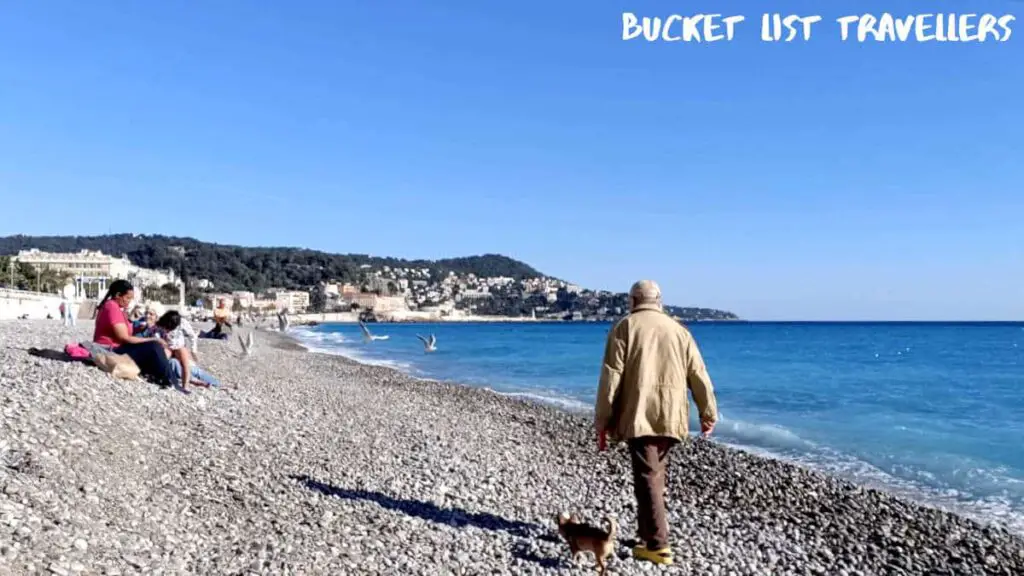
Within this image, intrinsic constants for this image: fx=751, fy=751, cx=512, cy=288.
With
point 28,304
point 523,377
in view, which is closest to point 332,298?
point 28,304

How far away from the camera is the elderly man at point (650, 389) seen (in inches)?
223

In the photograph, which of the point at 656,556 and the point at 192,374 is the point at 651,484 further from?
the point at 192,374

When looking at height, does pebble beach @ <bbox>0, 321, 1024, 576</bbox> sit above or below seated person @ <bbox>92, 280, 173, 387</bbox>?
below

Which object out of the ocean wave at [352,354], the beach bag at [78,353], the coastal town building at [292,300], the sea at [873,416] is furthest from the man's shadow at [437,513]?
the coastal town building at [292,300]

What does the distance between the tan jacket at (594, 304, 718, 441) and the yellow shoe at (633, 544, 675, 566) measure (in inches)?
38.3

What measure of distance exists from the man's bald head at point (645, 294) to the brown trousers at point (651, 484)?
1050 millimetres

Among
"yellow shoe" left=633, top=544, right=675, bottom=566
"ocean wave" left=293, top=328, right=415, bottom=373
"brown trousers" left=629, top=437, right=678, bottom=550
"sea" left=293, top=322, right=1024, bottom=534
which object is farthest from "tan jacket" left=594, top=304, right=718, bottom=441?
"ocean wave" left=293, top=328, right=415, bottom=373

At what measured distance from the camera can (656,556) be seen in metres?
5.92

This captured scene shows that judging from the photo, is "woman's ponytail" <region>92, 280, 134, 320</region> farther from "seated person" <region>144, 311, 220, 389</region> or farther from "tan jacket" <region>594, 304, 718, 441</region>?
"tan jacket" <region>594, 304, 718, 441</region>

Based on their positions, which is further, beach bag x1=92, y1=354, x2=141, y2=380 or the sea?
the sea

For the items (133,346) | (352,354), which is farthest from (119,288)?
(352,354)

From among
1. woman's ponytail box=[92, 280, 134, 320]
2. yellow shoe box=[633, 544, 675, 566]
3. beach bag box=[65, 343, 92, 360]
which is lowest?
yellow shoe box=[633, 544, 675, 566]

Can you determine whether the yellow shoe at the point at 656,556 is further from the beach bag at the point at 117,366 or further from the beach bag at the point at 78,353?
the beach bag at the point at 78,353

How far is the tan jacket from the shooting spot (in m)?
5.67
